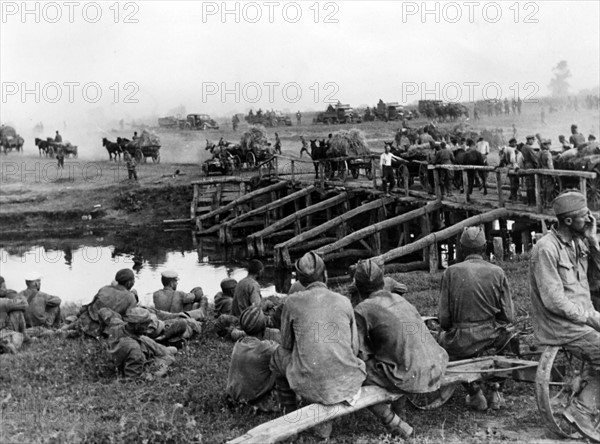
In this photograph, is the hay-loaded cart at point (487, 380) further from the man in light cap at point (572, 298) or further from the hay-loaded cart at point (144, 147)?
the hay-loaded cart at point (144, 147)

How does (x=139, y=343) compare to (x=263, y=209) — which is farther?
(x=263, y=209)

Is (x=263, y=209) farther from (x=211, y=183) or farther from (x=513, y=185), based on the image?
(x=513, y=185)

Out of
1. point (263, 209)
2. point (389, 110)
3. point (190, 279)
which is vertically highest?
point (389, 110)

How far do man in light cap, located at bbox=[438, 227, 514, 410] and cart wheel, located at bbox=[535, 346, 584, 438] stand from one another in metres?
0.62

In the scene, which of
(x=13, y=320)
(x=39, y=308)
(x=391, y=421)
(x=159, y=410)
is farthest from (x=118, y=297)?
(x=391, y=421)

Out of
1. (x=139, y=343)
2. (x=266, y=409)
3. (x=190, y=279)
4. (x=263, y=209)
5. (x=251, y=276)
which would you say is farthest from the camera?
(x=263, y=209)

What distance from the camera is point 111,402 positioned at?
720cm

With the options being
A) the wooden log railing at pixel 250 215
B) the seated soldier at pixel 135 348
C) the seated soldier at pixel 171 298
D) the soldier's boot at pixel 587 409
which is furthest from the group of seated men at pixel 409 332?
the wooden log railing at pixel 250 215

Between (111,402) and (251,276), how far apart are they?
2644mm

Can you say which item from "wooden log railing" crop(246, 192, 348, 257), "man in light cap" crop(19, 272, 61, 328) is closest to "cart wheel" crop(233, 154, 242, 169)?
"wooden log railing" crop(246, 192, 348, 257)

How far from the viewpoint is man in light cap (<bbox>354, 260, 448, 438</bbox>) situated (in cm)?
600

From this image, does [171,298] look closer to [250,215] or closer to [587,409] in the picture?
[587,409]

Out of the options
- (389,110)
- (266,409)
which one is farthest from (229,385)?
(389,110)

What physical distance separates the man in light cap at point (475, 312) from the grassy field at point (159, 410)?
47 centimetres
